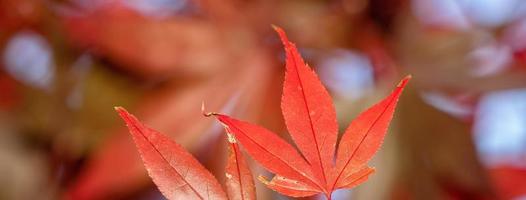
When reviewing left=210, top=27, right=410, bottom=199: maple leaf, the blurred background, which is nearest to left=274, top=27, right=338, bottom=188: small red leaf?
left=210, top=27, right=410, bottom=199: maple leaf

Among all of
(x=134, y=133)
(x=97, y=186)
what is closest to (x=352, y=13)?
(x=97, y=186)

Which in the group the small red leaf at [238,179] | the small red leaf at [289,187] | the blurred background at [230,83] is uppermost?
the blurred background at [230,83]

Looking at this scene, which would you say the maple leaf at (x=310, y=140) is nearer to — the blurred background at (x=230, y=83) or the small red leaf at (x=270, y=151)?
the small red leaf at (x=270, y=151)

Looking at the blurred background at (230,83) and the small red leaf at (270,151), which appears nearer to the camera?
the small red leaf at (270,151)

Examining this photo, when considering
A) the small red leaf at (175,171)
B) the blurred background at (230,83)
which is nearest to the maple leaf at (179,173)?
the small red leaf at (175,171)

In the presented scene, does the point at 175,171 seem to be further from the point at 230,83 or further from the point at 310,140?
the point at 230,83

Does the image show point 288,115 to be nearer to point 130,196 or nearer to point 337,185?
point 337,185

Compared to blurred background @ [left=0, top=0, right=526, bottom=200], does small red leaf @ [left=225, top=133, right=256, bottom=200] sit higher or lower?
lower

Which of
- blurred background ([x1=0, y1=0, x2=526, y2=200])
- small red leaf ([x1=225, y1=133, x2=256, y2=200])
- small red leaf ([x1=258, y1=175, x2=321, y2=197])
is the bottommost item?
small red leaf ([x1=258, y1=175, x2=321, y2=197])

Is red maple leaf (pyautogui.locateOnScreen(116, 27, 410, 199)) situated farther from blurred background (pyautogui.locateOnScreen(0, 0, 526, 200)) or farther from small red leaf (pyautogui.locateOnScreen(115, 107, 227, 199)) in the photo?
blurred background (pyautogui.locateOnScreen(0, 0, 526, 200))
